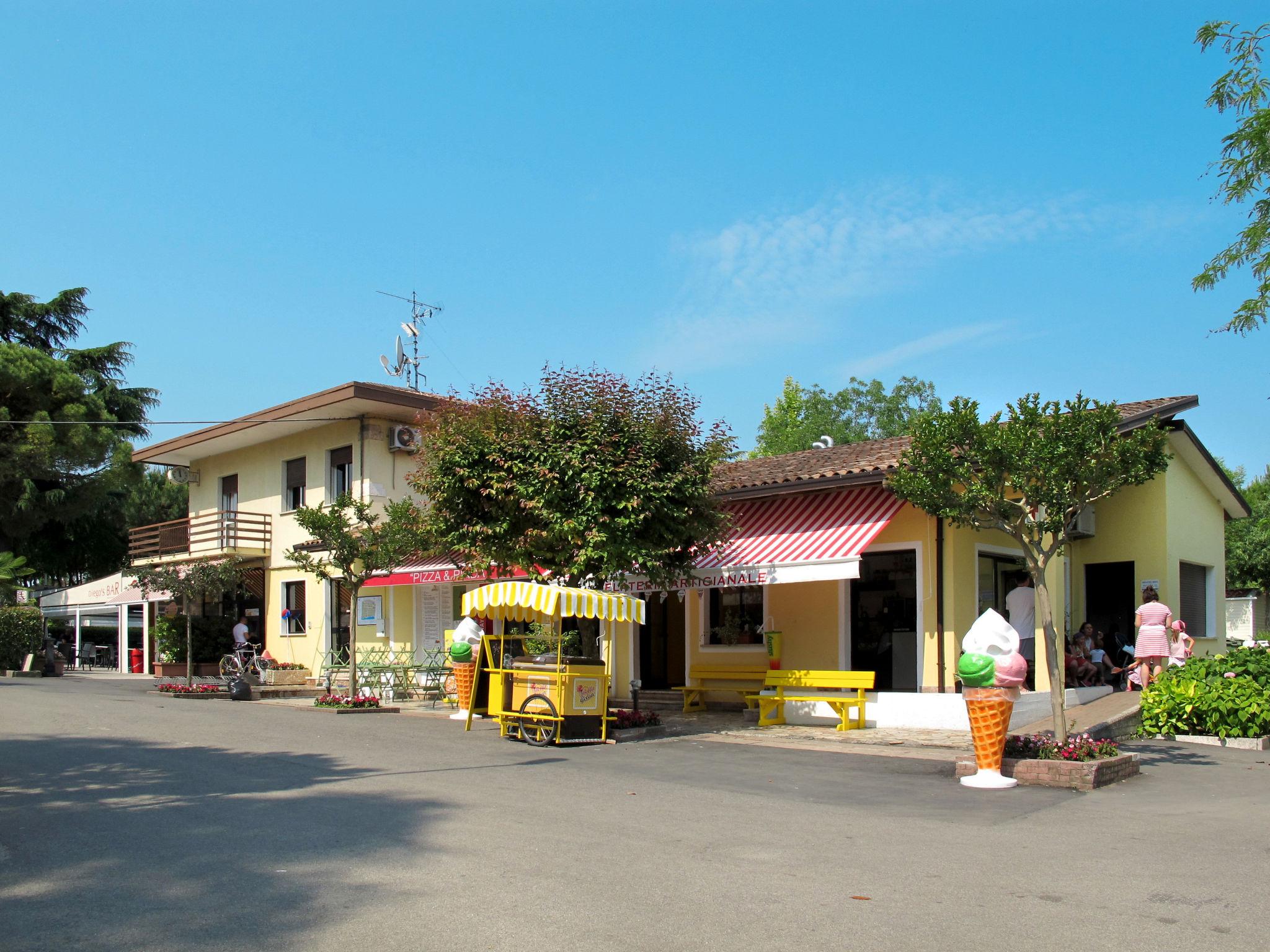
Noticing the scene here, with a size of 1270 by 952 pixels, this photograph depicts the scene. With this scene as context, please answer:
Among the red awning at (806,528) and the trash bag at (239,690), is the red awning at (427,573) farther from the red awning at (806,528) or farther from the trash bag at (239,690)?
the red awning at (806,528)

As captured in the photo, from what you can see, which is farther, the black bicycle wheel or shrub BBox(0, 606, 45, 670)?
shrub BBox(0, 606, 45, 670)

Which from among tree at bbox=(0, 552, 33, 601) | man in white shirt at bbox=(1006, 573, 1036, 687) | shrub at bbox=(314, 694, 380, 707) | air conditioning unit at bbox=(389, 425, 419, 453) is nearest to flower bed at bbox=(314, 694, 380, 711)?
shrub at bbox=(314, 694, 380, 707)

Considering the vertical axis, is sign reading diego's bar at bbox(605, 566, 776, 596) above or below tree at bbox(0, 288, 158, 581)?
below

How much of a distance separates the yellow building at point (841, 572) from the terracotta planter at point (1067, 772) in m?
3.73

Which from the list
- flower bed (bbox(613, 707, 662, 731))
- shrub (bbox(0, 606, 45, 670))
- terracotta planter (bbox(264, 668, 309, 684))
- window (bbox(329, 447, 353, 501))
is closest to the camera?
flower bed (bbox(613, 707, 662, 731))

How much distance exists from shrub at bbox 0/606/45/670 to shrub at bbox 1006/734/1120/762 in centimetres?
2824

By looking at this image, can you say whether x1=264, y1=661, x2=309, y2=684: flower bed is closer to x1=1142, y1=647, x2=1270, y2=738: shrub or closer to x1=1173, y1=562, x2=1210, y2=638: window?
x1=1142, y1=647, x2=1270, y2=738: shrub

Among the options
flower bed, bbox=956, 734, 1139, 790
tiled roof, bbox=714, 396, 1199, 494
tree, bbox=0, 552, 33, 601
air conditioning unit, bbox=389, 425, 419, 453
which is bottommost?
flower bed, bbox=956, 734, 1139, 790

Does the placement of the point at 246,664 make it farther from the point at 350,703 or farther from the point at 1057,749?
the point at 1057,749

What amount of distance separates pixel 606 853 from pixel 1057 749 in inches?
215

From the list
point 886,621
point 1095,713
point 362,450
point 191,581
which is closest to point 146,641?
point 191,581

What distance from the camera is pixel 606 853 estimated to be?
684 cm

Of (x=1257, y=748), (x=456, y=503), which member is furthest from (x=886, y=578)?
(x=456, y=503)

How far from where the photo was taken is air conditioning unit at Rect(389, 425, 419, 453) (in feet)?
78.2
